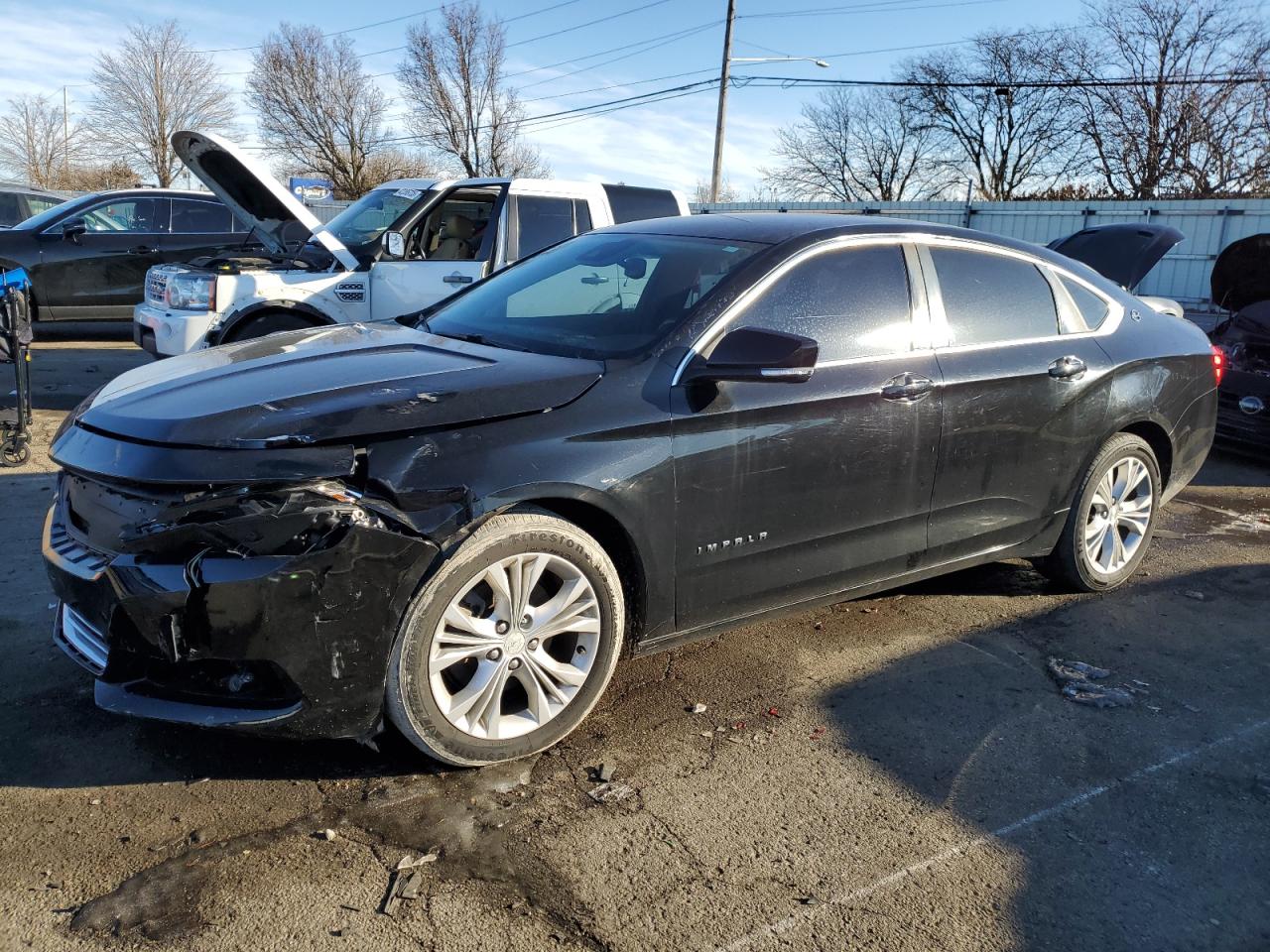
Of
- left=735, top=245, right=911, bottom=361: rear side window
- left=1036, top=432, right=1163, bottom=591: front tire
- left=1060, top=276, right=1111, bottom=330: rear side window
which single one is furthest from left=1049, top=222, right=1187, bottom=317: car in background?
left=735, top=245, right=911, bottom=361: rear side window

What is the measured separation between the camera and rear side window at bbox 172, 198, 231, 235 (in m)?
11.8

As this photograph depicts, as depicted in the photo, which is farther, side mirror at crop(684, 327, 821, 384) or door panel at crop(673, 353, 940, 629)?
door panel at crop(673, 353, 940, 629)

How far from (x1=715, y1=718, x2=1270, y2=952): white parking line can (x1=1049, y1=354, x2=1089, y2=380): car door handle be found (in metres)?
1.56

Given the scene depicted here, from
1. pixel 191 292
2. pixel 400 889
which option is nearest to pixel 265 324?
pixel 191 292

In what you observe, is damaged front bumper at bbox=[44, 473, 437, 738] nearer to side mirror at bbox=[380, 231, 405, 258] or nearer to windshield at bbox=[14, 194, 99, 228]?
side mirror at bbox=[380, 231, 405, 258]

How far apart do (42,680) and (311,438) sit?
1640 millimetres

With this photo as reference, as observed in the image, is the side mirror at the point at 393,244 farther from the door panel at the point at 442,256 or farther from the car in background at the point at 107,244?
the car in background at the point at 107,244

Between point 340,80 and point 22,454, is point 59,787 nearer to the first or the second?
point 22,454

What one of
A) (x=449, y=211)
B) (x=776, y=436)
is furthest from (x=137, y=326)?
(x=776, y=436)

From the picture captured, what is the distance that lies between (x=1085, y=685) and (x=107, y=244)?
37.4ft

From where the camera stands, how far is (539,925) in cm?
235

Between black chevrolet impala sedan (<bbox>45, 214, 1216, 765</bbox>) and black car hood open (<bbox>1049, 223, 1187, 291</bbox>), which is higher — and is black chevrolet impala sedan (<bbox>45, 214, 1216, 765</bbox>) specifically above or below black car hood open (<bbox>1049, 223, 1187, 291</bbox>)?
below

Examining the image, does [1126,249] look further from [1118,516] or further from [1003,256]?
[1003,256]

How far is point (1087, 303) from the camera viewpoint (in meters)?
4.59
